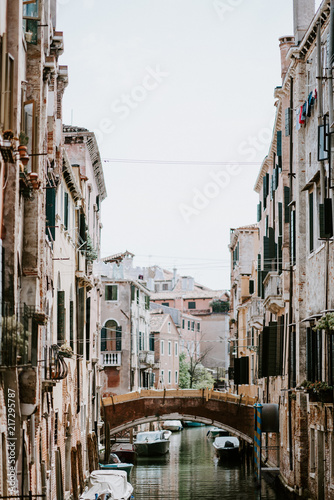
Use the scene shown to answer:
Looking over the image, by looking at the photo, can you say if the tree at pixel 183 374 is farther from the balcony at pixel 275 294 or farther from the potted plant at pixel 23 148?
the potted plant at pixel 23 148

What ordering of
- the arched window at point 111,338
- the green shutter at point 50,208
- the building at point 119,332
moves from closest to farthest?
the green shutter at point 50,208, the building at point 119,332, the arched window at point 111,338

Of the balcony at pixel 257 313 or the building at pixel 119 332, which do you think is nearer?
the balcony at pixel 257 313

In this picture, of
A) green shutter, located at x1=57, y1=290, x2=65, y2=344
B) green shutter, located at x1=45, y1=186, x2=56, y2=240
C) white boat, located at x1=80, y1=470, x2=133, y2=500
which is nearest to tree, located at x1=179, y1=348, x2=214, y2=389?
white boat, located at x1=80, y1=470, x2=133, y2=500

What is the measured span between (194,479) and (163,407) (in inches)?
174

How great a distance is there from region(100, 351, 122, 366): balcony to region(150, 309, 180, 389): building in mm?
12488

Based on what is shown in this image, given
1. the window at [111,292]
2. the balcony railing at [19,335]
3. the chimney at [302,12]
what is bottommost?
the balcony railing at [19,335]

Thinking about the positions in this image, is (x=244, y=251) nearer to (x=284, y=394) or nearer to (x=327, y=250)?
(x=284, y=394)

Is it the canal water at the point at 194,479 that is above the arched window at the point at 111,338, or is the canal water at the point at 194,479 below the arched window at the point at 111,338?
below

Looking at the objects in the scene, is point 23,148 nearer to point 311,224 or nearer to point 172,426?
point 311,224

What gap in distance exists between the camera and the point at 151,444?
38969mm

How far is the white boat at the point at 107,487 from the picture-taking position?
20.4 meters

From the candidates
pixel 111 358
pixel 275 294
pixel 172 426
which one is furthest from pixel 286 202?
pixel 172 426

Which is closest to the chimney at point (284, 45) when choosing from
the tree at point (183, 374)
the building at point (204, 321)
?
the tree at point (183, 374)

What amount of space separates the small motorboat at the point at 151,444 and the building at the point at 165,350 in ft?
53.2
